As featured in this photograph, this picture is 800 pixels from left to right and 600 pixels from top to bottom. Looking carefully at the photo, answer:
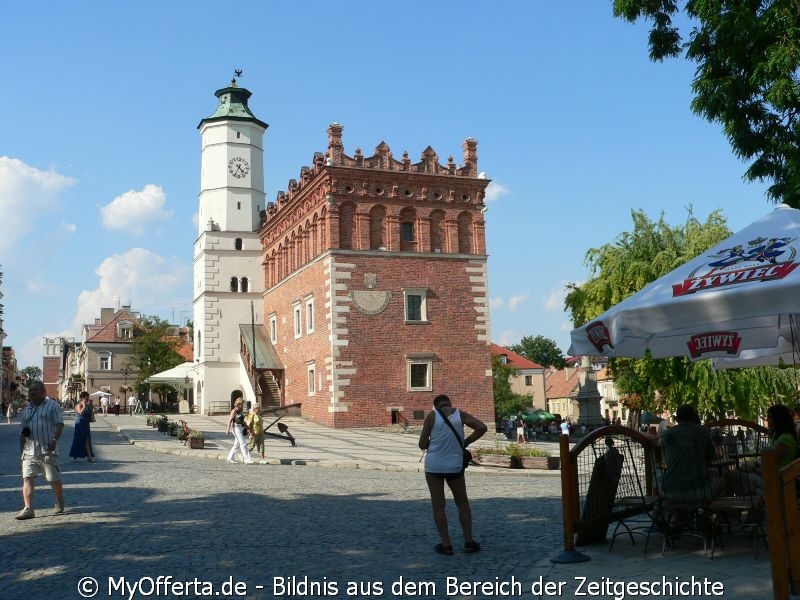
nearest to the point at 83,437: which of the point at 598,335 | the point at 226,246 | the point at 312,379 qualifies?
the point at 598,335

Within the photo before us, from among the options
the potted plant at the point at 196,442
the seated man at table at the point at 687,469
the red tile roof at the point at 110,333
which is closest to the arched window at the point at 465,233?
the potted plant at the point at 196,442

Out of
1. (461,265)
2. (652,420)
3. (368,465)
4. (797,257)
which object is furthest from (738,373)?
(797,257)

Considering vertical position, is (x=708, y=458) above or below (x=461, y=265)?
below

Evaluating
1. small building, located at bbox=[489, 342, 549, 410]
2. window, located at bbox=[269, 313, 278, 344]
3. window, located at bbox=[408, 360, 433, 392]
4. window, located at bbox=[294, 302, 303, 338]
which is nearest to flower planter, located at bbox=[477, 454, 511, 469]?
window, located at bbox=[408, 360, 433, 392]

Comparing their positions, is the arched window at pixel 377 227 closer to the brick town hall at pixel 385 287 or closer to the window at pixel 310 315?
the brick town hall at pixel 385 287

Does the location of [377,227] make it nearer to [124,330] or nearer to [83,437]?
[83,437]

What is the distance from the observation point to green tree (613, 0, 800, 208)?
37.6 feet

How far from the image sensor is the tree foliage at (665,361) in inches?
926

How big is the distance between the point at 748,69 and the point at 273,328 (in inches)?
1385

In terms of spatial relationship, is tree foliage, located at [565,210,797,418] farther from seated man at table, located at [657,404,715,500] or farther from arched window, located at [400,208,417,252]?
seated man at table, located at [657,404,715,500]

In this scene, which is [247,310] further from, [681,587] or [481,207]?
[681,587]

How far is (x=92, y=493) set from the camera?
12.8m

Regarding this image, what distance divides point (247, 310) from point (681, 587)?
4171 cm

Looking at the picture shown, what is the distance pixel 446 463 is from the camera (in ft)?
26.2
